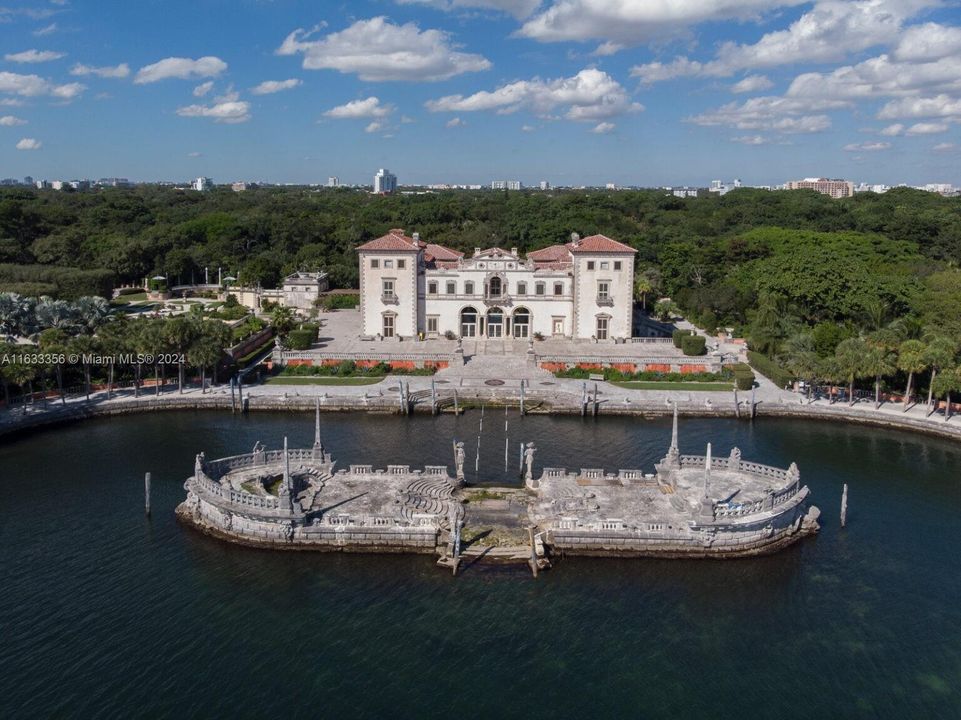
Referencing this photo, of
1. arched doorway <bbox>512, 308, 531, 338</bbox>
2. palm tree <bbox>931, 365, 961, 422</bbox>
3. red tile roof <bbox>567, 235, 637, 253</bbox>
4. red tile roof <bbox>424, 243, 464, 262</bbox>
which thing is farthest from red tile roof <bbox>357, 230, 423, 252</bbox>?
palm tree <bbox>931, 365, 961, 422</bbox>

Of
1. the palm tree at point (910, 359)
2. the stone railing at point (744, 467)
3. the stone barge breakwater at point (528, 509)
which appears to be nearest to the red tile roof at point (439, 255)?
the palm tree at point (910, 359)

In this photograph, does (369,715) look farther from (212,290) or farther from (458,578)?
(212,290)

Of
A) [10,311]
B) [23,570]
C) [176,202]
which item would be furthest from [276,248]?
[23,570]

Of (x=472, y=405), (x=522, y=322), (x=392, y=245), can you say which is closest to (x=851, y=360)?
(x=472, y=405)

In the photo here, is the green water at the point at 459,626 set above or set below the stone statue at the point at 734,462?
below

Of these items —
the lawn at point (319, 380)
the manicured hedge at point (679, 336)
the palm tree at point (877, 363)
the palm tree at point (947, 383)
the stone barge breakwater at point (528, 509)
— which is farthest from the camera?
the manicured hedge at point (679, 336)

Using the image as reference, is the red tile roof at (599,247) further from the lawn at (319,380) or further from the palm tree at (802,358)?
the lawn at (319,380)

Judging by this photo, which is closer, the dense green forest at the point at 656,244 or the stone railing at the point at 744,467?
the stone railing at the point at 744,467
